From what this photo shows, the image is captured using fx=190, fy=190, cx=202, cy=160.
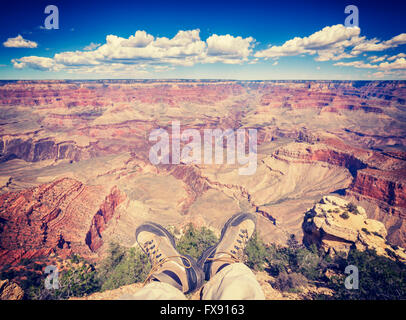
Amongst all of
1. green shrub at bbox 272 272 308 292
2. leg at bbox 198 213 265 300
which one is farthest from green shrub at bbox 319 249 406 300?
leg at bbox 198 213 265 300

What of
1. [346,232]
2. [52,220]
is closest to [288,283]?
[346,232]

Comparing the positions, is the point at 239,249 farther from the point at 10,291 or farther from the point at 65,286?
the point at 10,291

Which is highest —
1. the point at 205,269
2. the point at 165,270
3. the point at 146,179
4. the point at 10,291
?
the point at 165,270

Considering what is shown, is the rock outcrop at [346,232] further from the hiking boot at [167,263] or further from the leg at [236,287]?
the leg at [236,287]

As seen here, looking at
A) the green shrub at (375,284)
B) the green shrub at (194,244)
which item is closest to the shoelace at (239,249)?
the green shrub at (194,244)

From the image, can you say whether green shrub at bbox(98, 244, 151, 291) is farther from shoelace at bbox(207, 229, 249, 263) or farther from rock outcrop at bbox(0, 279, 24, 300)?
shoelace at bbox(207, 229, 249, 263)

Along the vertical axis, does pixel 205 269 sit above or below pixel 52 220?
above
